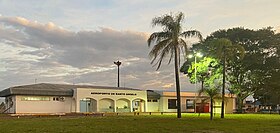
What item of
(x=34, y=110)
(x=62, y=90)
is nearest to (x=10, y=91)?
(x=34, y=110)

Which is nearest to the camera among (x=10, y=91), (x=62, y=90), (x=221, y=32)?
(x=10, y=91)

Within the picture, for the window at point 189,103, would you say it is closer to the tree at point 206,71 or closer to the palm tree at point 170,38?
the tree at point 206,71

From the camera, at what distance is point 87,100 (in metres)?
61.2

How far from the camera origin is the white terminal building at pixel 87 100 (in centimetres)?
5334

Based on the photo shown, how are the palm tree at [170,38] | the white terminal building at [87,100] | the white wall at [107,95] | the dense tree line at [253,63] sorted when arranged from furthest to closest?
the white wall at [107,95], the dense tree line at [253,63], the white terminal building at [87,100], the palm tree at [170,38]

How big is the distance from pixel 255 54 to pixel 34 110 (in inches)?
1325

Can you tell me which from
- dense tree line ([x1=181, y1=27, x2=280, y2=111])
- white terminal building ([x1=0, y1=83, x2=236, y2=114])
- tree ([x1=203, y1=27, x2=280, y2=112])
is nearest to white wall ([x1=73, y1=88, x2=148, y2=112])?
white terminal building ([x1=0, y1=83, x2=236, y2=114])

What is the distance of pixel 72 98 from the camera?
58312 mm

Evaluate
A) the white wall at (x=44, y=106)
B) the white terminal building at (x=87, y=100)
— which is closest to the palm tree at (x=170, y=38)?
the white terminal building at (x=87, y=100)

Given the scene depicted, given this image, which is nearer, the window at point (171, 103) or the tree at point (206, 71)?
the tree at point (206, 71)

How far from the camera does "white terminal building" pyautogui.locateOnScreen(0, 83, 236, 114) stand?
2100 inches

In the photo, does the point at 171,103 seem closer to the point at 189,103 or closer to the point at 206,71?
the point at 189,103

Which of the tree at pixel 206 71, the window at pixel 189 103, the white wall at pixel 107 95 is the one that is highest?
the tree at pixel 206 71

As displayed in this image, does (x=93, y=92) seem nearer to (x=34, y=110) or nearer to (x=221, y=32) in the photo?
(x=34, y=110)
